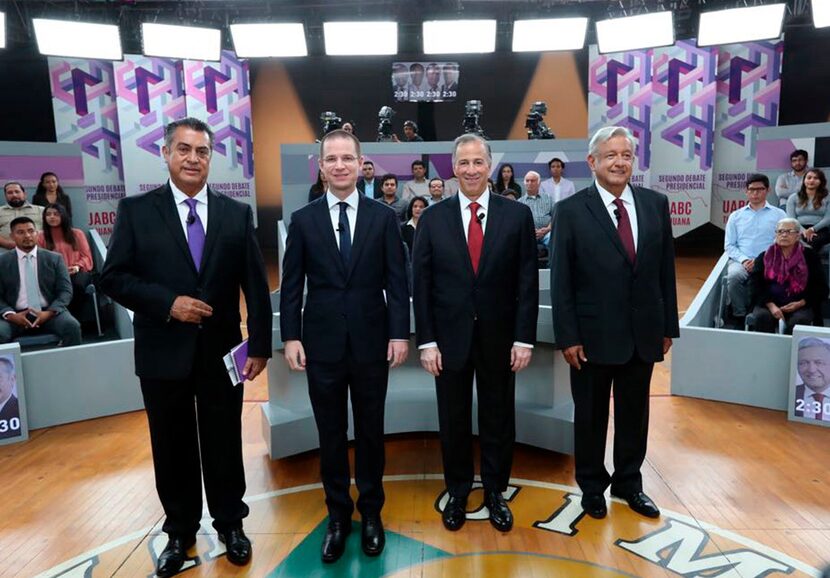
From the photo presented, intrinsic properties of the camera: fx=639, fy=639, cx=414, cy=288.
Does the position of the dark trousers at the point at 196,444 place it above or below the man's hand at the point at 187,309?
below

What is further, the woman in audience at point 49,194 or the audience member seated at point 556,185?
the audience member seated at point 556,185

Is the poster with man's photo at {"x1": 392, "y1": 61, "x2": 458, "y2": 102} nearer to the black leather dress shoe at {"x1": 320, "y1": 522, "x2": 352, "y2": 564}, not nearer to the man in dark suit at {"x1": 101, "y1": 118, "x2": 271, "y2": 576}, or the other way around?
the man in dark suit at {"x1": 101, "y1": 118, "x2": 271, "y2": 576}

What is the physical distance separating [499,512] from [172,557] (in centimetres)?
135

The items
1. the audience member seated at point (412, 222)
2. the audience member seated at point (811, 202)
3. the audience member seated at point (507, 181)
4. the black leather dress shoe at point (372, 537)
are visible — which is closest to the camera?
the black leather dress shoe at point (372, 537)

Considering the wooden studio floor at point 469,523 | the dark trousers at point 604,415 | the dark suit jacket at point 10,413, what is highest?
the dark trousers at point 604,415

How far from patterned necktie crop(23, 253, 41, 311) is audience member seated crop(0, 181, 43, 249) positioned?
1.19 m

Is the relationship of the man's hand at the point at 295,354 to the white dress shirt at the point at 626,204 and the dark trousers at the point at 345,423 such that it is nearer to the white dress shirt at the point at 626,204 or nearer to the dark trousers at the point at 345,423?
the dark trousers at the point at 345,423

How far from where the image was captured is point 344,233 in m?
2.47

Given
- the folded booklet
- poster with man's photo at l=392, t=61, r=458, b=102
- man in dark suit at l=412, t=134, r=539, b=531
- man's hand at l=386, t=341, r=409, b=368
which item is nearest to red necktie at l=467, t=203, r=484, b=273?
man in dark suit at l=412, t=134, r=539, b=531

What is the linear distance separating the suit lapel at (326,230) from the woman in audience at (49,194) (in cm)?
459

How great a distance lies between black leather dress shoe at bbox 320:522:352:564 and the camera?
99.9 inches

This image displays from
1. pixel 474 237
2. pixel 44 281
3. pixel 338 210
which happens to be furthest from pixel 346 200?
pixel 44 281

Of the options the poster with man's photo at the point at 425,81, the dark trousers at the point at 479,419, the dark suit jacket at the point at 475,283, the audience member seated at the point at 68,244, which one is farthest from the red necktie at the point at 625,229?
the poster with man's photo at the point at 425,81

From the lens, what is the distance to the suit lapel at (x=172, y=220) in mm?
2303
